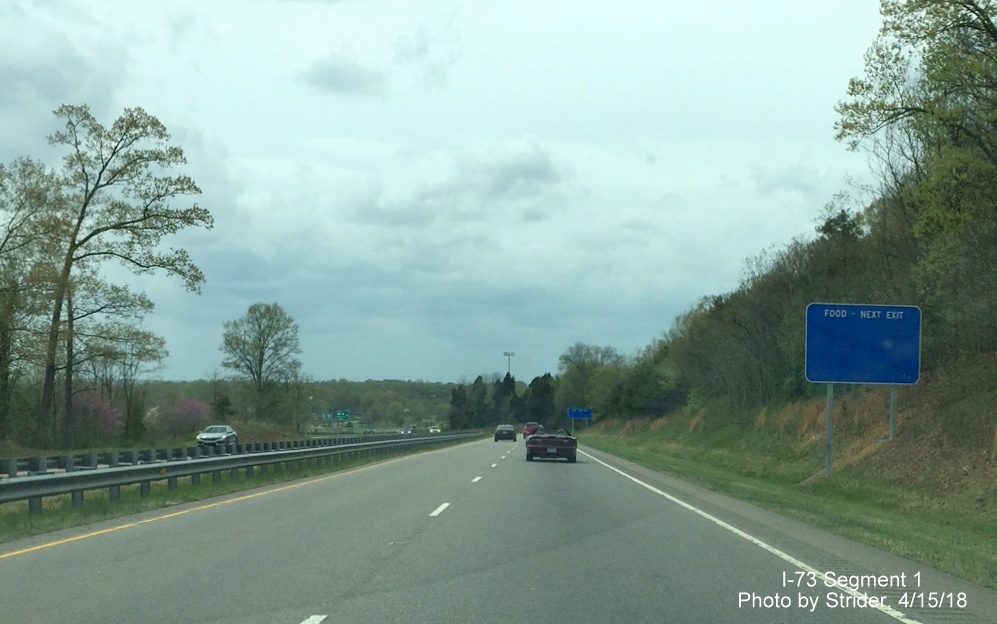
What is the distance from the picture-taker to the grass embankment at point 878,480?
14.9m

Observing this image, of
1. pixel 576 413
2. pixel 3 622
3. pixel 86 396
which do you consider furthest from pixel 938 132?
pixel 576 413

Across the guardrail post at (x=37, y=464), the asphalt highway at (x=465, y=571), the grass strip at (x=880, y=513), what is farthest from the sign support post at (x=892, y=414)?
the guardrail post at (x=37, y=464)

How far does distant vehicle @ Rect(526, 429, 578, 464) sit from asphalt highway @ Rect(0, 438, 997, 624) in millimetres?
19214

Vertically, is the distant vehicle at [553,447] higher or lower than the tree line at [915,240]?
lower

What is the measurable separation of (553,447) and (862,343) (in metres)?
13.7

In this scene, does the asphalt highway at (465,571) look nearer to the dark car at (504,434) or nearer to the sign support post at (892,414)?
the sign support post at (892,414)

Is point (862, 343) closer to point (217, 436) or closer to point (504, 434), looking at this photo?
point (217, 436)

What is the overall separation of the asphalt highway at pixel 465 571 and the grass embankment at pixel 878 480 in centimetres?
110

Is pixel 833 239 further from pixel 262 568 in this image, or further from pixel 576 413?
pixel 576 413

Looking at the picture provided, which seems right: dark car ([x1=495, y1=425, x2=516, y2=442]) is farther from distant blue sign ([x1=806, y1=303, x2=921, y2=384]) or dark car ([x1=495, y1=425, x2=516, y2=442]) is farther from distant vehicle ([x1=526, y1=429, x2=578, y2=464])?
distant blue sign ([x1=806, y1=303, x2=921, y2=384])

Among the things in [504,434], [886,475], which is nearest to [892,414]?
[886,475]

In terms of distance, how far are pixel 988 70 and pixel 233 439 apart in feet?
135

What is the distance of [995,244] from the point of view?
2784cm

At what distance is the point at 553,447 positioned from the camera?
38.1 meters
